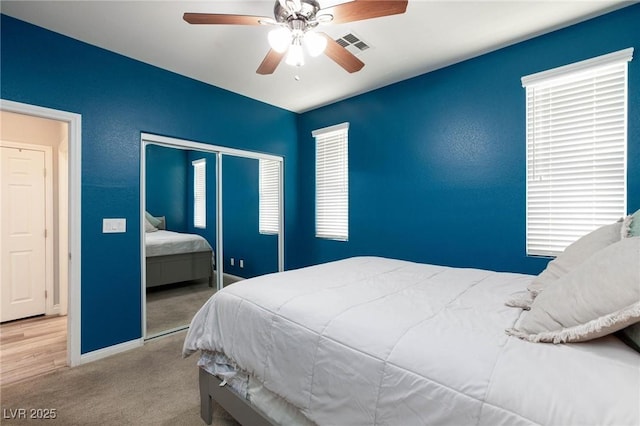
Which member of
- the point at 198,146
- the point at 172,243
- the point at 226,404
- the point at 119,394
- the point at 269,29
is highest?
the point at 269,29

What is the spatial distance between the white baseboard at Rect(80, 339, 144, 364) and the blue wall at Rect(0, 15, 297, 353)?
4cm

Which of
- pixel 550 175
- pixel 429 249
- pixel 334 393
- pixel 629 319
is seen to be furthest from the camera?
pixel 429 249

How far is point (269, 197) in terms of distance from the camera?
166 inches

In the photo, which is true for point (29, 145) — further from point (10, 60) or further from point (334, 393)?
point (334, 393)

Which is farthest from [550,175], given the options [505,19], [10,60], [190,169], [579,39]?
[10,60]

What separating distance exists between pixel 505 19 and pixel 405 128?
49.4 inches

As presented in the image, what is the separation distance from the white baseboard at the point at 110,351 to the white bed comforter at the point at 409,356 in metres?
1.43

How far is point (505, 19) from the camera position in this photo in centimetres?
226

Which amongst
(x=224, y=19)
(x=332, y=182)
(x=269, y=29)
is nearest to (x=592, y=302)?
(x=224, y=19)

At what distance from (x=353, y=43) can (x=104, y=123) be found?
7.70 ft

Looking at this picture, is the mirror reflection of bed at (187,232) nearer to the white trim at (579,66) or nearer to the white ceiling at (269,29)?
the white ceiling at (269,29)

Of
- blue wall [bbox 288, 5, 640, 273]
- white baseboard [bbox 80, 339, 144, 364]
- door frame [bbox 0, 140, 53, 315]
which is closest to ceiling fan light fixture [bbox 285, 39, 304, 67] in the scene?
blue wall [bbox 288, 5, 640, 273]

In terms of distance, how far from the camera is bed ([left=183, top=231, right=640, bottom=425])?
0.80 m

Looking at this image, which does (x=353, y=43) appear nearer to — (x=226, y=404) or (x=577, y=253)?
(x=577, y=253)
